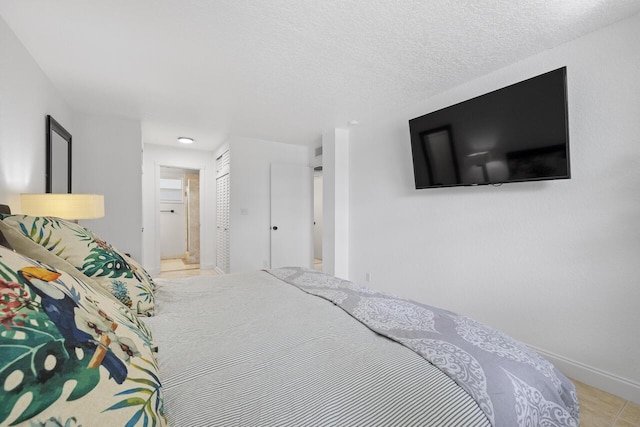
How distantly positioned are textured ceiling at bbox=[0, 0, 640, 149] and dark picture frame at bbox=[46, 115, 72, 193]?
433mm

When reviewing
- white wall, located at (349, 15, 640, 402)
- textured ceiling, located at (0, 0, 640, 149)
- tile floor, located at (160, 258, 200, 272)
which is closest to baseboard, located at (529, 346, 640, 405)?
white wall, located at (349, 15, 640, 402)

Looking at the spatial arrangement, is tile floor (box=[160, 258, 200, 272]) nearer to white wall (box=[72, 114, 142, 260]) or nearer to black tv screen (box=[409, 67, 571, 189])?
white wall (box=[72, 114, 142, 260])

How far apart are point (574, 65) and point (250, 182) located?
4036 mm

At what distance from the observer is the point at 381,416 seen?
688 mm

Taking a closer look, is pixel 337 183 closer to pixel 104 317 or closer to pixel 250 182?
pixel 250 182

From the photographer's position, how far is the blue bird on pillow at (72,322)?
1.59 ft

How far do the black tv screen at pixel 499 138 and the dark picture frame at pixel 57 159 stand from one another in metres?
3.41

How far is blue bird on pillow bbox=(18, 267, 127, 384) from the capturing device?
0.49 m

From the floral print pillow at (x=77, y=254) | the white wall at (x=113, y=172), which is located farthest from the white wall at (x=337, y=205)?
the floral print pillow at (x=77, y=254)

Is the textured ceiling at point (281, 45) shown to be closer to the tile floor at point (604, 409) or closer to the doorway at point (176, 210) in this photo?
the tile floor at point (604, 409)

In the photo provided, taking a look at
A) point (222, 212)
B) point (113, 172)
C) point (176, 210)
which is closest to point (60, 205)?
point (113, 172)

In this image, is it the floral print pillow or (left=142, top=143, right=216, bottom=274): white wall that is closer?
the floral print pillow

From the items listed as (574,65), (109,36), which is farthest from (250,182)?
(574,65)

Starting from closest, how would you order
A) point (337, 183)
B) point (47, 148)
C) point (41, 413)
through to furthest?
1. point (41, 413)
2. point (47, 148)
3. point (337, 183)
